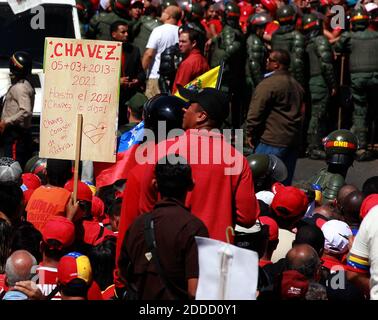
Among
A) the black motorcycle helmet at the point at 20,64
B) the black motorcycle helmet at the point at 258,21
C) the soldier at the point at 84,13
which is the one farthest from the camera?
the soldier at the point at 84,13

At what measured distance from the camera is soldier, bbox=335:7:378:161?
47.8ft

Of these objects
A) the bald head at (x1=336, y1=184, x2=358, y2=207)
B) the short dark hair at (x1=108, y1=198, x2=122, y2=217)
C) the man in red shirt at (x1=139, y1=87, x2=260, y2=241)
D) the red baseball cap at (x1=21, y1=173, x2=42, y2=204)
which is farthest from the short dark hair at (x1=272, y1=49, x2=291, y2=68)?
the man in red shirt at (x1=139, y1=87, x2=260, y2=241)

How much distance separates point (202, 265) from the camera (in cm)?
518

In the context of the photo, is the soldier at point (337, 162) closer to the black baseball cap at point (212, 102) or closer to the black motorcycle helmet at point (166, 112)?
the black motorcycle helmet at point (166, 112)

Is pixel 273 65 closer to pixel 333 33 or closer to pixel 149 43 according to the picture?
pixel 149 43

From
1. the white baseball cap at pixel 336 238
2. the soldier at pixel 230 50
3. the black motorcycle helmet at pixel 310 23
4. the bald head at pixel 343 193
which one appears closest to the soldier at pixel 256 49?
the soldier at pixel 230 50

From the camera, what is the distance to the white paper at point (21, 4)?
505 inches

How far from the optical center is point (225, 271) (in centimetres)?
511

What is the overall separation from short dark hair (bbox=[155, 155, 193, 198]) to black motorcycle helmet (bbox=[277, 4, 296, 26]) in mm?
9330

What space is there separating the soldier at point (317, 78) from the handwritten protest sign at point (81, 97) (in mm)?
6774

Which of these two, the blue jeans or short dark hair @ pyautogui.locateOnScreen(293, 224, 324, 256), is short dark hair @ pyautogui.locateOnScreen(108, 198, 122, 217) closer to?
short dark hair @ pyautogui.locateOnScreen(293, 224, 324, 256)

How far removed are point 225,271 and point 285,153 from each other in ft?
20.5
